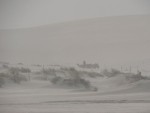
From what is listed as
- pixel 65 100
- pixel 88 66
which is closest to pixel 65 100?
pixel 65 100

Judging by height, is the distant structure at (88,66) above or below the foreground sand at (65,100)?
above

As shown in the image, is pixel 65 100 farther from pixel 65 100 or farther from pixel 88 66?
pixel 88 66

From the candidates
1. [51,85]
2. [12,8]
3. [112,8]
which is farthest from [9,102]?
[112,8]

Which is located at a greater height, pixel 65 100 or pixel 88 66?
pixel 88 66

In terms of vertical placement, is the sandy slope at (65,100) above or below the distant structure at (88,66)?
below

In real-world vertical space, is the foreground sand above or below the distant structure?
below

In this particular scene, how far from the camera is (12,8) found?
3041mm

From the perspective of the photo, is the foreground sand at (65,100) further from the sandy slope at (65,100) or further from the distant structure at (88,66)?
the distant structure at (88,66)

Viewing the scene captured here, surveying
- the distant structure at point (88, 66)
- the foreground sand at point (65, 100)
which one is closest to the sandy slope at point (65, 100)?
the foreground sand at point (65, 100)

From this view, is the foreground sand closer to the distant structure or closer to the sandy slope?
the sandy slope

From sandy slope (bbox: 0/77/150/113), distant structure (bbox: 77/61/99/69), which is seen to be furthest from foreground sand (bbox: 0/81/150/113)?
distant structure (bbox: 77/61/99/69)

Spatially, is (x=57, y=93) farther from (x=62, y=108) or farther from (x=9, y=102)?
(x=9, y=102)

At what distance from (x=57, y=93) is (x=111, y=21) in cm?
88

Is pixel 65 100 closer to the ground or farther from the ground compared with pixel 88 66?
closer to the ground
